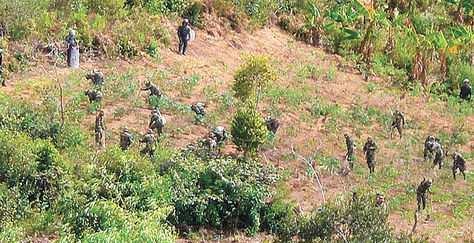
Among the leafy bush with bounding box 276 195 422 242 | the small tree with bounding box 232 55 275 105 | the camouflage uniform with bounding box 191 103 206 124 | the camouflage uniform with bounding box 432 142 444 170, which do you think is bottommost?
the camouflage uniform with bounding box 191 103 206 124

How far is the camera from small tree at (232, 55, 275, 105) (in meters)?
18.3

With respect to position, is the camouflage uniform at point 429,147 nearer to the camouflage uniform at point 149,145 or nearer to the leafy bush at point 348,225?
the leafy bush at point 348,225

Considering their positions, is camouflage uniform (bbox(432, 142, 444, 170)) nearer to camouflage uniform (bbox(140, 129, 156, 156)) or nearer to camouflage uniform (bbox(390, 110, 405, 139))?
camouflage uniform (bbox(390, 110, 405, 139))

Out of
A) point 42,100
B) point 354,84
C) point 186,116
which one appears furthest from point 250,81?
point 354,84

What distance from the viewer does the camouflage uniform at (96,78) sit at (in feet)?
59.7

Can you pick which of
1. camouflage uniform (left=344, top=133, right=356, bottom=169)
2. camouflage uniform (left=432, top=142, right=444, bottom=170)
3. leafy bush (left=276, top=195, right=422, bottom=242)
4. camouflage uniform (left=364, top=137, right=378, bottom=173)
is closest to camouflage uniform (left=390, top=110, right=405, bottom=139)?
camouflage uniform (left=432, top=142, right=444, bottom=170)

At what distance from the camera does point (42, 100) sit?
17.2 metres

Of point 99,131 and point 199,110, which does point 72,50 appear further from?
point 99,131

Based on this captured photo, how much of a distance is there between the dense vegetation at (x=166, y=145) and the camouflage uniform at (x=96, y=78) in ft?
1.36

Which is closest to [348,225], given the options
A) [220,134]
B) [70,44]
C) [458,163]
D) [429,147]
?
[220,134]

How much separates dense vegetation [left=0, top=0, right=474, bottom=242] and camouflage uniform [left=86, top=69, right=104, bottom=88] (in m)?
0.41

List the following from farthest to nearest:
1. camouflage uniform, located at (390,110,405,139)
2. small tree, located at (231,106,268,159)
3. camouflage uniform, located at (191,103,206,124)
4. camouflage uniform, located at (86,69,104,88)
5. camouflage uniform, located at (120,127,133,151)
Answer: camouflage uniform, located at (390,110,405,139) < camouflage uniform, located at (86,69,104,88) < camouflage uniform, located at (191,103,206,124) < small tree, located at (231,106,268,159) < camouflage uniform, located at (120,127,133,151)

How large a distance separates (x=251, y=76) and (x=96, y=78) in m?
3.66

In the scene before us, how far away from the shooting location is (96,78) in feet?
59.8
